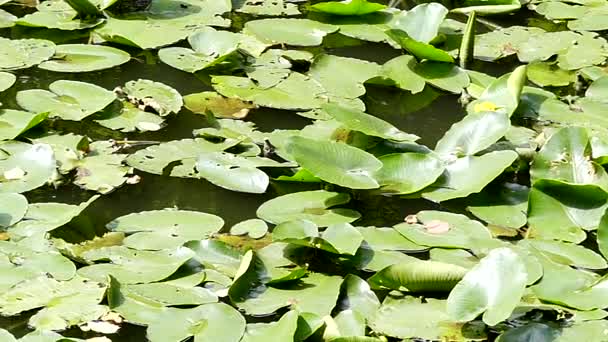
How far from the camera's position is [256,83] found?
2.37m

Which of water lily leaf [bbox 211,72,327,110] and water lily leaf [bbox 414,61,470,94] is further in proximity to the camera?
water lily leaf [bbox 414,61,470,94]

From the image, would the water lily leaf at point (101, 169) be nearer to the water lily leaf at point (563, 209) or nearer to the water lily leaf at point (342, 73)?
the water lily leaf at point (342, 73)

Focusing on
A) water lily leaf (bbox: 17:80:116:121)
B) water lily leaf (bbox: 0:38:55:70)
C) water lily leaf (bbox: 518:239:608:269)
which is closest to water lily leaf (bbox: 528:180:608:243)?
water lily leaf (bbox: 518:239:608:269)

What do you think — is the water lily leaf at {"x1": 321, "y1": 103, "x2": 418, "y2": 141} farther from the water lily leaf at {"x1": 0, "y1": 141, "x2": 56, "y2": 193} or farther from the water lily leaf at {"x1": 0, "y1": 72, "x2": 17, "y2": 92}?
the water lily leaf at {"x1": 0, "y1": 72, "x2": 17, "y2": 92}

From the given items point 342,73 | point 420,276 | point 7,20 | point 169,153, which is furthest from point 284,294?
point 7,20

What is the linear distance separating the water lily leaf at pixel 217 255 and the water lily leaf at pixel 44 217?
0.21 m

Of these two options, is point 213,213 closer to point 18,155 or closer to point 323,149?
point 323,149

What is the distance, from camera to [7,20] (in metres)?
2.64

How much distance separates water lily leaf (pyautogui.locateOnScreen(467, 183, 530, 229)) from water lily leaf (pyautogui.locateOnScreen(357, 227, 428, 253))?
0.17 metres

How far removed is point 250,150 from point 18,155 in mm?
453

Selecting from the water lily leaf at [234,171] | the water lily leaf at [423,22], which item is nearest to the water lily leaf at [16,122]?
the water lily leaf at [234,171]

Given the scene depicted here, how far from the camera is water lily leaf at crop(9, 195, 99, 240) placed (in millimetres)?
1775

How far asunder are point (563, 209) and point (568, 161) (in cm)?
14

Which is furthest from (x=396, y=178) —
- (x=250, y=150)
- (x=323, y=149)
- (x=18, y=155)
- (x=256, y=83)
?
(x=18, y=155)
